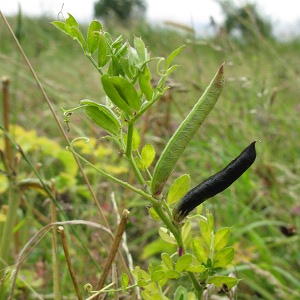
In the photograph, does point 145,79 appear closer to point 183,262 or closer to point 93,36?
point 93,36

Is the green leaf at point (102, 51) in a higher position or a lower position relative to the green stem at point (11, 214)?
higher

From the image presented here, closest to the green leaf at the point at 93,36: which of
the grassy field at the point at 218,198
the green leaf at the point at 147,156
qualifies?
the green leaf at the point at 147,156

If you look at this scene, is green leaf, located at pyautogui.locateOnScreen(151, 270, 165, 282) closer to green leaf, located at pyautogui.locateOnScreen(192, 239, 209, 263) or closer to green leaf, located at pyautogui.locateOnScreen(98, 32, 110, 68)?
green leaf, located at pyautogui.locateOnScreen(192, 239, 209, 263)

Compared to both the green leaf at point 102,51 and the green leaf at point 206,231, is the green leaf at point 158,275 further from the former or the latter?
the green leaf at point 102,51

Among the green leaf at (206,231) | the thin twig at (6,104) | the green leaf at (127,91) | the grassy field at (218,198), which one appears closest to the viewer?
the green leaf at (127,91)

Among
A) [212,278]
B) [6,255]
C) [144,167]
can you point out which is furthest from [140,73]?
[6,255]

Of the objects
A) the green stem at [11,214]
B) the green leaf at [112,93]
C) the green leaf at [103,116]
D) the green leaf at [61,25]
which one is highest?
the green leaf at [61,25]

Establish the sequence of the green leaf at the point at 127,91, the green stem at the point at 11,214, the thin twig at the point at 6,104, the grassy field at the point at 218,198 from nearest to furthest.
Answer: the green leaf at the point at 127,91
the green stem at the point at 11,214
the thin twig at the point at 6,104
the grassy field at the point at 218,198

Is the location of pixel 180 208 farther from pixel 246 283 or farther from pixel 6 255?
pixel 246 283
